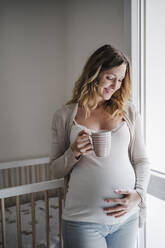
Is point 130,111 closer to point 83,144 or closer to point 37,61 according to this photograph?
point 83,144

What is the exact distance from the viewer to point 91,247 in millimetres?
914

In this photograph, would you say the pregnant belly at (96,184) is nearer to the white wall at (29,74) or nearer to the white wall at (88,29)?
the white wall at (88,29)

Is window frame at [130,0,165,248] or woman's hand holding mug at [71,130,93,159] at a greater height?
window frame at [130,0,165,248]

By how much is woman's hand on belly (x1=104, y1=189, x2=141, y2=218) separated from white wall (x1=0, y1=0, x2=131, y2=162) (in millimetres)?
1440

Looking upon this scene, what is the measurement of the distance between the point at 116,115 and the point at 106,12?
1.21 m

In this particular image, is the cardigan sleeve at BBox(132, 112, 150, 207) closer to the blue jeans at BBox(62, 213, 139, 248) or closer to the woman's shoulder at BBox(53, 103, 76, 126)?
the blue jeans at BBox(62, 213, 139, 248)

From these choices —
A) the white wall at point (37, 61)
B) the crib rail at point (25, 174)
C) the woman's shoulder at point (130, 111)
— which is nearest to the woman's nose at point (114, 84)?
the woman's shoulder at point (130, 111)

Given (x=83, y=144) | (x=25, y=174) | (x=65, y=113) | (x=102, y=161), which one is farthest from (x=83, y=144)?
(x=25, y=174)

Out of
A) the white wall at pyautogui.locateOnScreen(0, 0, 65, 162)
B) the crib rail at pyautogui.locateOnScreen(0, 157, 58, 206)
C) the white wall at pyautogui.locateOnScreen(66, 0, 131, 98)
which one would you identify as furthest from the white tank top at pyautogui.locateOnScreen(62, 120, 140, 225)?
the white wall at pyautogui.locateOnScreen(0, 0, 65, 162)

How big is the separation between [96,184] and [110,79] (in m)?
0.42

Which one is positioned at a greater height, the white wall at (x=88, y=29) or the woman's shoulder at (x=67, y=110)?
the white wall at (x=88, y=29)

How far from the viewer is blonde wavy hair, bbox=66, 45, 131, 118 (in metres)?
0.99

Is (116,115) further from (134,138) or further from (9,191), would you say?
(9,191)

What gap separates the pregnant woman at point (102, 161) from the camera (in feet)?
3.01
